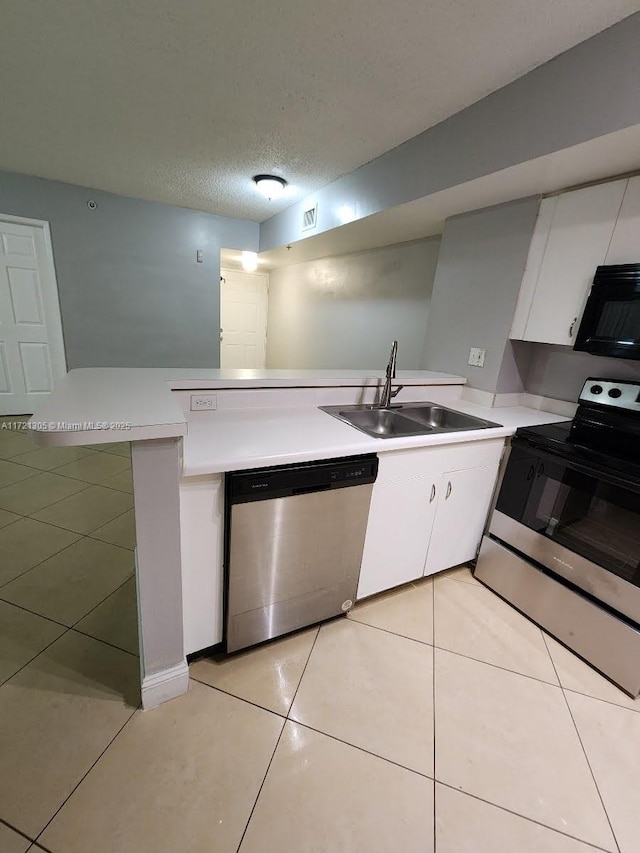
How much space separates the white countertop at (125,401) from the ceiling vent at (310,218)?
6.33 feet

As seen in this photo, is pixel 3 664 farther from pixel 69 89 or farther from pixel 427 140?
pixel 427 140

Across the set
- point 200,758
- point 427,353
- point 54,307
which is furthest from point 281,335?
point 200,758

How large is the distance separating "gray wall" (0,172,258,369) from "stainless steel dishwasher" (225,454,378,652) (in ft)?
12.1

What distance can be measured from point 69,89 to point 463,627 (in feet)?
11.4

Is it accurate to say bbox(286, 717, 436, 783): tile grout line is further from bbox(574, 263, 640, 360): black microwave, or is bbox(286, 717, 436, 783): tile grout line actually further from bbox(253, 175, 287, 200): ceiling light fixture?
bbox(253, 175, 287, 200): ceiling light fixture

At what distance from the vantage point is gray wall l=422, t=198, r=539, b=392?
2.02 meters

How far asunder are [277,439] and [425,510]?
83 centimetres

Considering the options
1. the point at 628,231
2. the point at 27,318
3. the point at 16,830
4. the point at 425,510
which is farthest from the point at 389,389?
the point at 27,318

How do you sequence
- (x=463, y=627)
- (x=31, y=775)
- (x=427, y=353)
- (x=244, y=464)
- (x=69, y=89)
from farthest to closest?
1. (x=427, y=353)
2. (x=69, y=89)
3. (x=463, y=627)
4. (x=244, y=464)
5. (x=31, y=775)

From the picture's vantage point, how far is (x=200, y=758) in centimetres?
110

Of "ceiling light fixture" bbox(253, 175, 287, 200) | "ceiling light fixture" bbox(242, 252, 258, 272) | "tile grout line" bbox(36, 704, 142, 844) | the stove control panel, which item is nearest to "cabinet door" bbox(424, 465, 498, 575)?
the stove control panel

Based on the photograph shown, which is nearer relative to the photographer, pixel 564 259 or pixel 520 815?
pixel 520 815

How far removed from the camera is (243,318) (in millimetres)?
5875

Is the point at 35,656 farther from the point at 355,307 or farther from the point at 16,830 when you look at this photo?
the point at 355,307
